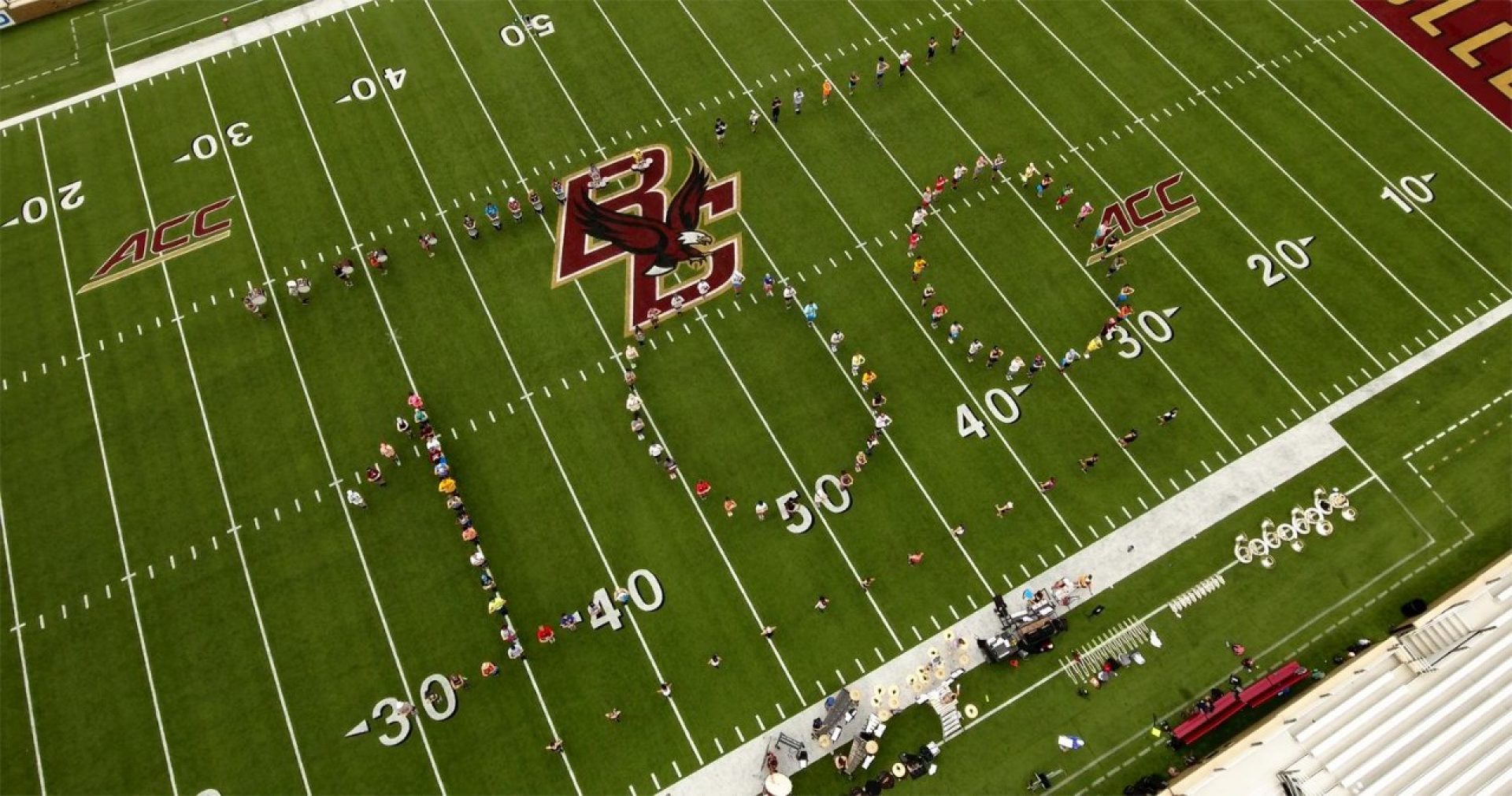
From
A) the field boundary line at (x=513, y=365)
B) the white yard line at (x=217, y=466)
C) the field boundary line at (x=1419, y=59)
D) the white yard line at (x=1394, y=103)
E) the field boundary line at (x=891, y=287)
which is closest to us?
the white yard line at (x=217, y=466)

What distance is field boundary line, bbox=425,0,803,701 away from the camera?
83.4ft

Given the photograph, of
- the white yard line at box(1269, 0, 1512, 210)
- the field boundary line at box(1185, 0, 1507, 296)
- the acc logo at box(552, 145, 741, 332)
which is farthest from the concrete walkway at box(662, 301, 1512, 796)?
the acc logo at box(552, 145, 741, 332)

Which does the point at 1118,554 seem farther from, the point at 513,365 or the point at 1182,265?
the point at 513,365

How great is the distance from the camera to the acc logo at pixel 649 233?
103ft

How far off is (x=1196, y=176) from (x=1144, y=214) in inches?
129

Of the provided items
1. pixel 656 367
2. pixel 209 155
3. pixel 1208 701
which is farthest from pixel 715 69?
pixel 1208 701

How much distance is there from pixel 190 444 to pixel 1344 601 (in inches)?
1482

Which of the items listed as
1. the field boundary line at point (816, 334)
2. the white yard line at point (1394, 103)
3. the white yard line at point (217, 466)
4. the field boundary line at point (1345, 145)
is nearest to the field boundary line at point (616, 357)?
the field boundary line at point (816, 334)

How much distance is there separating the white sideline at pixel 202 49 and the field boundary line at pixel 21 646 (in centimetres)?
1830

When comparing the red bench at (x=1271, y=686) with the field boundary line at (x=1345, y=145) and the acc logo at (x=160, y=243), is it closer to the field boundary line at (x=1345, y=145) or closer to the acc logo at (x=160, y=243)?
the field boundary line at (x=1345, y=145)

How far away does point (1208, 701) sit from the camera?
24.5 m

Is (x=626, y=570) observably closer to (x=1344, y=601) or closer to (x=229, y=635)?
(x=229, y=635)

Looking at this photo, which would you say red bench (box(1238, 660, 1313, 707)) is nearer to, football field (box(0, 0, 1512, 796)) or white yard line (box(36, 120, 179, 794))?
football field (box(0, 0, 1512, 796))

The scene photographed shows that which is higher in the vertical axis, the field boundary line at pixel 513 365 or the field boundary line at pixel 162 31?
the field boundary line at pixel 162 31
